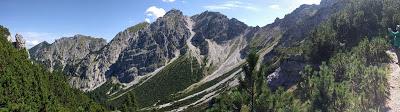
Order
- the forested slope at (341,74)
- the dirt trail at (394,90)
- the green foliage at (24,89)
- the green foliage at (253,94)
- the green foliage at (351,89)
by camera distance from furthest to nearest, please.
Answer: the green foliage at (24,89), the dirt trail at (394,90), the green foliage at (351,89), the forested slope at (341,74), the green foliage at (253,94)

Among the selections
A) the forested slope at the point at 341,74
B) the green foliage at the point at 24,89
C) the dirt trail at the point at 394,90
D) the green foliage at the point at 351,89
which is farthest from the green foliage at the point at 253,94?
the green foliage at the point at 24,89

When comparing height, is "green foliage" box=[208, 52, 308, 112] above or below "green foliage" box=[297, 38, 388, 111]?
above

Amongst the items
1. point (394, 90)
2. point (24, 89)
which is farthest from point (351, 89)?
point (24, 89)

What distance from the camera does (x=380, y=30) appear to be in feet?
382

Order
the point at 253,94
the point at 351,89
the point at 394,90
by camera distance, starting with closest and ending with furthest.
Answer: the point at 253,94
the point at 351,89
the point at 394,90

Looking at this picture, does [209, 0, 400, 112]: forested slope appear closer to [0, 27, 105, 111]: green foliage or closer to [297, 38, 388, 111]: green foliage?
[297, 38, 388, 111]: green foliage

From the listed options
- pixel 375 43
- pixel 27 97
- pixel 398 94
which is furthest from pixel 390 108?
pixel 27 97

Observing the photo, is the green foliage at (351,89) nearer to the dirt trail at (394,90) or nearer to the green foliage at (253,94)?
the dirt trail at (394,90)

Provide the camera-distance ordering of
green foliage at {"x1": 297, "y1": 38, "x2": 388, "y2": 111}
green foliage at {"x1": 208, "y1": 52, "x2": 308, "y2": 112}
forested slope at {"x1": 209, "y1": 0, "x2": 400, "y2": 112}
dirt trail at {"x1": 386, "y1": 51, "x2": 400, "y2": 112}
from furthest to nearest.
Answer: dirt trail at {"x1": 386, "y1": 51, "x2": 400, "y2": 112}, green foliage at {"x1": 297, "y1": 38, "x2": 388, "y2": 111}, forested slope at {"x1": 209, "y1": 0, "x2": 400, "y2": 112}, green foliage at {"x1": 208, "y1": 52, "x2": 308, "y2": 112}

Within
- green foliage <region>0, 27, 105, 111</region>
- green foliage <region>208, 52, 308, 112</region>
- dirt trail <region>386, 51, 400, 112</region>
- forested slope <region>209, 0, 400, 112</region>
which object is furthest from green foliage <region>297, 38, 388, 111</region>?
green foliage <region>0, 27, 105, 111</region>

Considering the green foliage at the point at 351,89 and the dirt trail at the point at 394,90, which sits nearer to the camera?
the green foliage at the point at 351,89

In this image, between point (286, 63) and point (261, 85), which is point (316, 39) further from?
point (261, 85)

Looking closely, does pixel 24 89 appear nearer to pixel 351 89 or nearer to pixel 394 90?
pixel 351 89

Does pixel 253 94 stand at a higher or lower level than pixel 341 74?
higher
